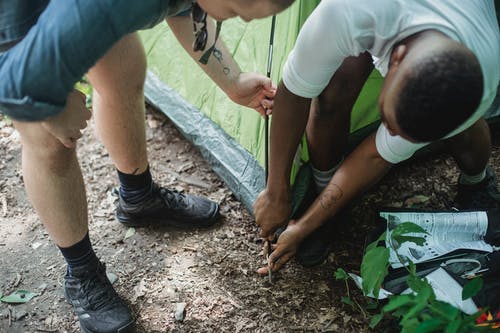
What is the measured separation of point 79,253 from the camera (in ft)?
4.45

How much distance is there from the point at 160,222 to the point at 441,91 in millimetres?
1030

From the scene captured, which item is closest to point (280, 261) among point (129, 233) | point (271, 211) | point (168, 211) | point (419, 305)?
point (271, 211)

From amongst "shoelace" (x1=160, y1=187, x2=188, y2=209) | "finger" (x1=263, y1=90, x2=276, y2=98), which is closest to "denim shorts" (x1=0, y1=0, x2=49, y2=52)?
"finger" (x1=263, y1=90, x2=276, y2=98)

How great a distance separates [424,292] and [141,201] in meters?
0.91

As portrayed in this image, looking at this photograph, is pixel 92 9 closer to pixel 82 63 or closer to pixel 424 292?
pixel 82 63

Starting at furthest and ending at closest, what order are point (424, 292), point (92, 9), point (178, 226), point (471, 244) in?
1. point (178, 226)
2. point (471, 244)
3. point (424, 292)
4. point (92, 9)

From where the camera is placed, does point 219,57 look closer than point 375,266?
No

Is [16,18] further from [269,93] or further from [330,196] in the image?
[330,196]

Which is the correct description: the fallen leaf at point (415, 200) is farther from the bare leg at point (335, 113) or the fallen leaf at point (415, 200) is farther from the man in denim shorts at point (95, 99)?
the man in denim shorts at point (95, 99)

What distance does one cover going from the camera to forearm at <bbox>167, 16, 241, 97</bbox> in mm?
1332

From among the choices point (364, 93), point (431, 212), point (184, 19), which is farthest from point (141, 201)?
point (431, 212)

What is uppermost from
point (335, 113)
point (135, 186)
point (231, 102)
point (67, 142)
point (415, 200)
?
point (67, 142)

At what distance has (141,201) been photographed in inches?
64.1

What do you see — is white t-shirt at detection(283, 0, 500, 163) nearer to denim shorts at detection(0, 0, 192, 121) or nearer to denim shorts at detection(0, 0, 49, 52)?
denim shorts at detection(0, 0, 192, 121)
